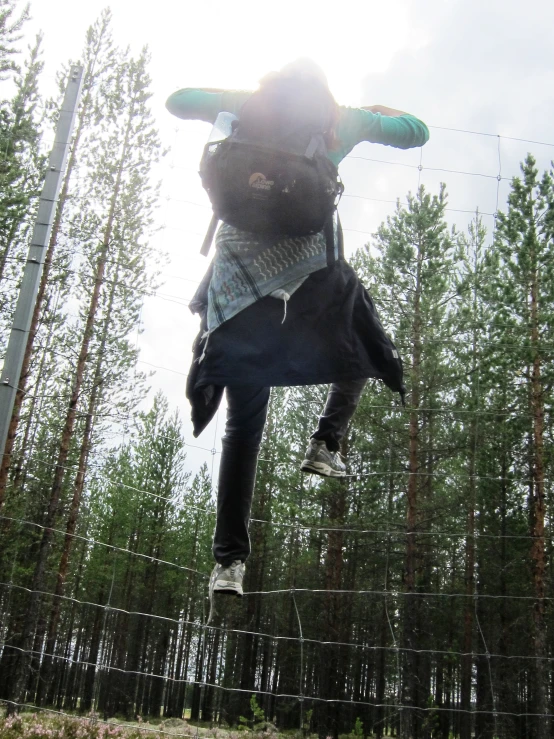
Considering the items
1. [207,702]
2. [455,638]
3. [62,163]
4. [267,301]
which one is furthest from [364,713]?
[267,301]

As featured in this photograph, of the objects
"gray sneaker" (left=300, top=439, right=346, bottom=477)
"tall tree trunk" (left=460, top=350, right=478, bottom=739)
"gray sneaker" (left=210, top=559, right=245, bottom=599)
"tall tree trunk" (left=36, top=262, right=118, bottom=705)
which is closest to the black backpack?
"gray sneaker" (left=300, top=439, right=346, bottom=477)

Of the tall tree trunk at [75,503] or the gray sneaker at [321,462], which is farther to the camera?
the tall tree trunk at [75,503]

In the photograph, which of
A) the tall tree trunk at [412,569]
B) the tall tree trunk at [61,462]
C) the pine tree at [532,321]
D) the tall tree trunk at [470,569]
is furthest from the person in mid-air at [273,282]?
the pine tree at [532,321]

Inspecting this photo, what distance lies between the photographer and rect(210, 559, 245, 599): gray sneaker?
1538 mm

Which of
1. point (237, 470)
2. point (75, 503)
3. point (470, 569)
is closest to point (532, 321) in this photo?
point (470, 569)

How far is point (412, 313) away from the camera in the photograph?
1024cm

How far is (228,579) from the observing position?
1557 millimetres

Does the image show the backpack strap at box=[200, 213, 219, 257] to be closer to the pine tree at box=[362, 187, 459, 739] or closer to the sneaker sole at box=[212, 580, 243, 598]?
the sneaker sole at box=[212, 580, 243, 598]

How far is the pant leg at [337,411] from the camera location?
1.72 meters

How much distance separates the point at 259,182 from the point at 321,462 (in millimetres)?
742

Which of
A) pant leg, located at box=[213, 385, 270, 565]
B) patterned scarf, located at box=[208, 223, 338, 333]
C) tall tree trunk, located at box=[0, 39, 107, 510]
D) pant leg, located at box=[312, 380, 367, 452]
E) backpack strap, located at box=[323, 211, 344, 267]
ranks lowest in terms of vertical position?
Answer: pant leg, located at box=[213, 385, 270, 565]

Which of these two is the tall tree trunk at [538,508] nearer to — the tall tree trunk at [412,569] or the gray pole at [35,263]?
the tall tree trunk at [412,569]

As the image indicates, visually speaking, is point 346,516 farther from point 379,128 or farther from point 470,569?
point 379,128

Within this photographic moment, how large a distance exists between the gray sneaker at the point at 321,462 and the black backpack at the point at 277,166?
581 mm
